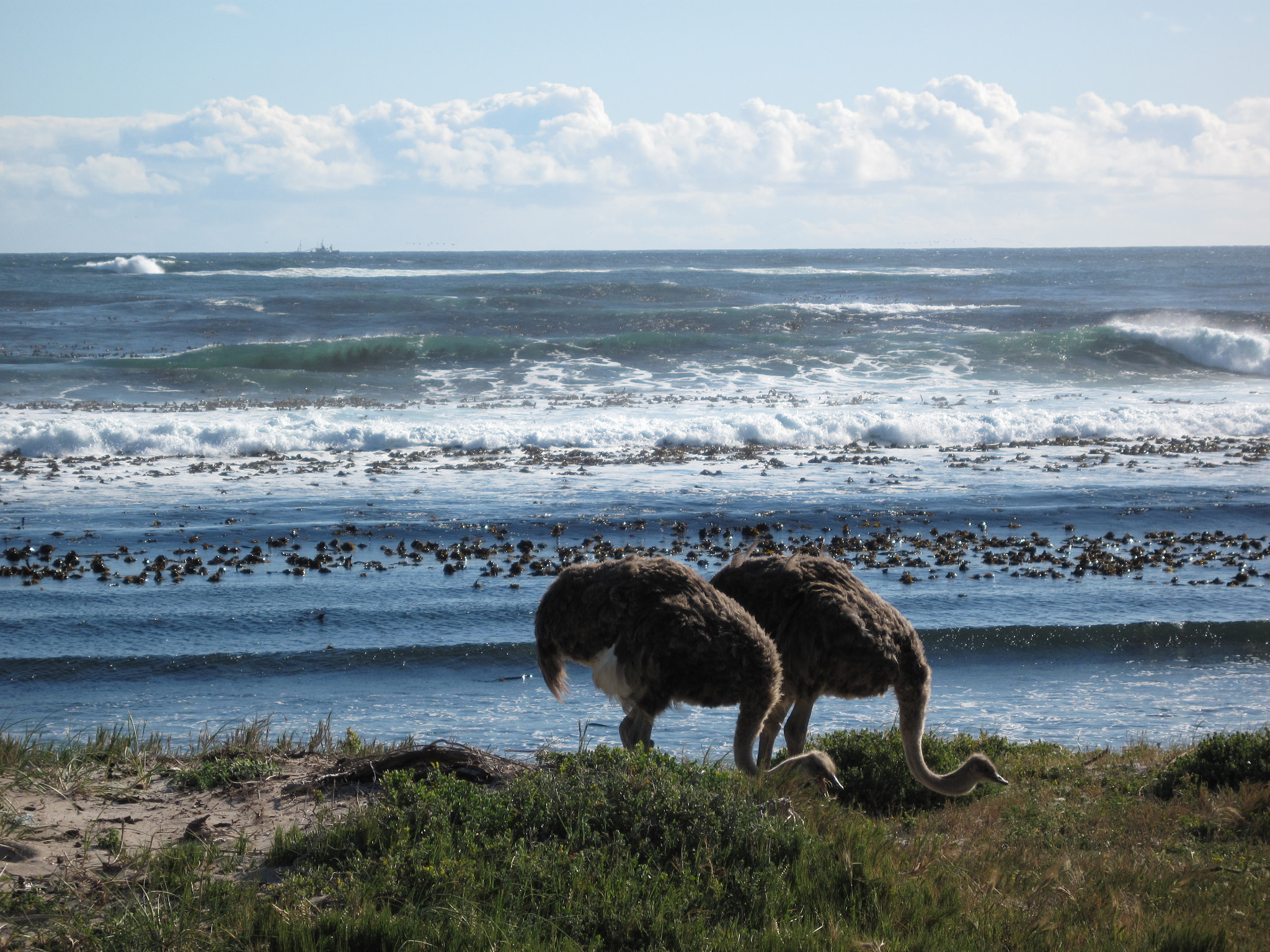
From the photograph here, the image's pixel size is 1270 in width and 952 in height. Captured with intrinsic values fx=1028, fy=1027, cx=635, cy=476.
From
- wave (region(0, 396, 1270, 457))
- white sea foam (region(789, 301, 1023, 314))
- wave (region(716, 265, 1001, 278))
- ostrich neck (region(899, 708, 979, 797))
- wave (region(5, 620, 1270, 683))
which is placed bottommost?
wave (region(5, 620, 1270, 683))

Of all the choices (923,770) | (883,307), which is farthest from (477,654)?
(883,307)

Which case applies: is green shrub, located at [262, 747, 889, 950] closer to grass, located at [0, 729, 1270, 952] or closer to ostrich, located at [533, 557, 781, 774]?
grass, located at [0, 729, 1270, 952]

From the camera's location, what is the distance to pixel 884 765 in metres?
7.12

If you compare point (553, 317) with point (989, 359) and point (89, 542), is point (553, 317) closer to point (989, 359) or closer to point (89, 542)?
point (989, 359)

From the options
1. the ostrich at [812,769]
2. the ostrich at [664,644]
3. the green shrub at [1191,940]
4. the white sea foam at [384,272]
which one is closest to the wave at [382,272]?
the white sea foam at [384,272]

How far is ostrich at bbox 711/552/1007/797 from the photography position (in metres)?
6.25

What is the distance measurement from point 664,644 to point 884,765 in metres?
2.34

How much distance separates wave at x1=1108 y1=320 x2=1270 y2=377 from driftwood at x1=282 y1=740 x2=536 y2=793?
40827 mm

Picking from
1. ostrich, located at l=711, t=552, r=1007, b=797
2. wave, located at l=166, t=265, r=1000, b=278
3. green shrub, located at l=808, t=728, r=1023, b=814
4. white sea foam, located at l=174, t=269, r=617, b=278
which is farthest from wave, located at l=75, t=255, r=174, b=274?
ostrich, located at l=711, t=552, r=1007, b=797

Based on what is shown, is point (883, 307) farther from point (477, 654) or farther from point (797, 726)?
point (797, 726)

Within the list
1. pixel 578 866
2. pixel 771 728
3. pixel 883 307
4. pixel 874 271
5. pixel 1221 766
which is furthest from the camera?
pixel 874 271

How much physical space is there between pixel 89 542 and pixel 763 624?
11.4 m

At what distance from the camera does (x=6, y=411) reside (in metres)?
25.5

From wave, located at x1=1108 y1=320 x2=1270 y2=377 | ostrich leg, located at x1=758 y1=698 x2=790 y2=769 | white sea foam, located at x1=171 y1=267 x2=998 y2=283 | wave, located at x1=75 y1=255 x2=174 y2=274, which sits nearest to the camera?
ostrich leg, located at x1=758 y1=698 x2=790 y2=769
